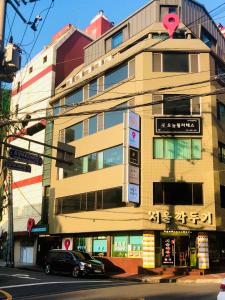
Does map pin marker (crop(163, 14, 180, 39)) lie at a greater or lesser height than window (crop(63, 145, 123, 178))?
greater

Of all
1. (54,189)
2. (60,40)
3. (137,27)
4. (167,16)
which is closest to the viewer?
(167,16)

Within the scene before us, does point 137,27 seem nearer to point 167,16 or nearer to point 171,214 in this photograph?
point 167,16

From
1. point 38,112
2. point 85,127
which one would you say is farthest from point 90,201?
point 38,112

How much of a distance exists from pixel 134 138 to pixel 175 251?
27.0 ft

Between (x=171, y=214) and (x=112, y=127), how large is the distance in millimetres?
8421

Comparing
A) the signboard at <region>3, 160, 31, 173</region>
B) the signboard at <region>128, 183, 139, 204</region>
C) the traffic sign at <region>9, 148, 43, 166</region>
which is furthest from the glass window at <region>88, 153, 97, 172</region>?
the traffic sign at <region>9, 148, 43, 166</region>

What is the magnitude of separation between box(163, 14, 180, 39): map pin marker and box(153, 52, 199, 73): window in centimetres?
169

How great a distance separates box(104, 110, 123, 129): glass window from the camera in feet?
115

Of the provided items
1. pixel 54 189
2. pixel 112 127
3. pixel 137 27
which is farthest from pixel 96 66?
pixel 54 189

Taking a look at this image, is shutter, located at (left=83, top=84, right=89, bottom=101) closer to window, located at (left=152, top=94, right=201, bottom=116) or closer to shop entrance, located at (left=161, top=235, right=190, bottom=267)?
window, located at (left=152, top=94, right=201, bottom=116)

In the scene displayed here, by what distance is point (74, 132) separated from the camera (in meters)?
40.1

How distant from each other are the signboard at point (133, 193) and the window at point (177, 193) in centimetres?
141

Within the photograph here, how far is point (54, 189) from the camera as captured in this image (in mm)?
40844

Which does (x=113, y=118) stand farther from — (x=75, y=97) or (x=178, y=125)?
(x=75, y=97)
